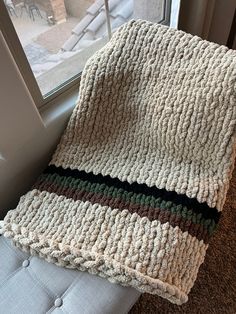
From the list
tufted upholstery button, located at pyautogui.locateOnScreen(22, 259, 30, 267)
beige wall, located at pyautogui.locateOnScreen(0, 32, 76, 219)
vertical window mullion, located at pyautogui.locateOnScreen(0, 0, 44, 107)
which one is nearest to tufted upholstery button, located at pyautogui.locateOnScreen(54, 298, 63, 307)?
tufted upholstery button, located at pyautogui.locateOnScreen(22, 259, 30, 267)

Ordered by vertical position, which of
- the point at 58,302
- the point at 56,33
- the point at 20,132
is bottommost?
the point at 58,302

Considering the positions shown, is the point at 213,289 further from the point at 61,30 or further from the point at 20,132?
the point at 61,30

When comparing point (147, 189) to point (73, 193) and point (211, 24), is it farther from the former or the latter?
point (211, 24)

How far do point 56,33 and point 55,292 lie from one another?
2.50 feet

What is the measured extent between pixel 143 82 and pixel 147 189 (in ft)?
1.01

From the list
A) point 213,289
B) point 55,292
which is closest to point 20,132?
point 55,292

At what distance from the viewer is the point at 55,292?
741 millimetres

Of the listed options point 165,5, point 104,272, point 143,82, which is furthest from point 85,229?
point 165,5

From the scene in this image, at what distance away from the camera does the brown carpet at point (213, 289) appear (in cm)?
104

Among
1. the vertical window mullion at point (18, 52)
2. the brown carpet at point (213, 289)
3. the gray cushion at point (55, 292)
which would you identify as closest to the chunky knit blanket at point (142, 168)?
the gray cushion at point (55, 292)

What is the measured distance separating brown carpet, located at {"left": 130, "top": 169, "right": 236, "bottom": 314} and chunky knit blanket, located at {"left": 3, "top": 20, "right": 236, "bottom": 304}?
1.22ft

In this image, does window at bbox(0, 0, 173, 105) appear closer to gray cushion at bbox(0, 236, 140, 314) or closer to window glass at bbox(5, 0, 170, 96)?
window glass at bbox(5, 0, 170, 96)

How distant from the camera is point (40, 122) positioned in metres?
0.88

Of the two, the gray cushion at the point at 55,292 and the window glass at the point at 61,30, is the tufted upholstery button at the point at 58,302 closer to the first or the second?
the gray cushion at the point at 55,292
